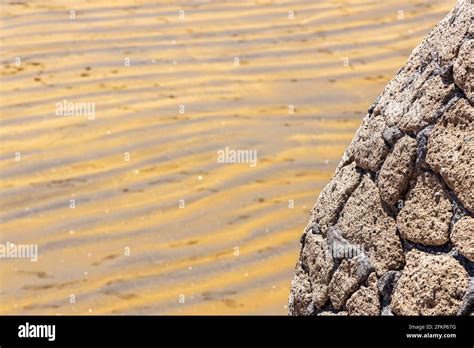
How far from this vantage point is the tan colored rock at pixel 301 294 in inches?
104

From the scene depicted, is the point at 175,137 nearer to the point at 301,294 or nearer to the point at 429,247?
the point at 301,294

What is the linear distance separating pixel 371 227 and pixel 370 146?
9.0 inches

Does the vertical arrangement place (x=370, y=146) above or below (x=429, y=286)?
above

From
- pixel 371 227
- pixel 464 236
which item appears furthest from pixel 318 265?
pixel 464 236

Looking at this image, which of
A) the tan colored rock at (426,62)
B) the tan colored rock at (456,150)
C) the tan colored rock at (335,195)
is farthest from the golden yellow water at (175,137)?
the tan colored rock at (456,150)

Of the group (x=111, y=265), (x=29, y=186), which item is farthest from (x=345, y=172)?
(x=29, y=186)

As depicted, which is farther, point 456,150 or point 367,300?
point 367,300

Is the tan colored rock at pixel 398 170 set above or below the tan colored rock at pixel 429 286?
above

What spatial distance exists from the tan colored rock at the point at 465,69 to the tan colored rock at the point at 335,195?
406mm

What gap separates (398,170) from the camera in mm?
2406

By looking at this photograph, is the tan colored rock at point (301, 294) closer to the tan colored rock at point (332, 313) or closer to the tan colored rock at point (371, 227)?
the tan colored rock at point (332, 313)
